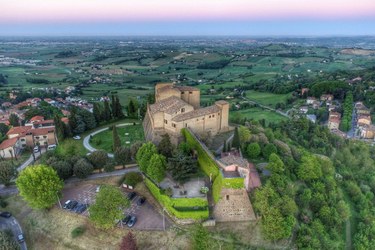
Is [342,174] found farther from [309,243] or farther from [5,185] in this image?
[5,185]

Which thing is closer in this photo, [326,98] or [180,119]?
[180,119]

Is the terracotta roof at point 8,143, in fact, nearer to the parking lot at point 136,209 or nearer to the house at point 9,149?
the house at point 9,149

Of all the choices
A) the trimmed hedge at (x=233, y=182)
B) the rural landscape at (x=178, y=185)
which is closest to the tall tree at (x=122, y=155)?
the rural landscape at (x=178, y=185)

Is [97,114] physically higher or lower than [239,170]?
lower

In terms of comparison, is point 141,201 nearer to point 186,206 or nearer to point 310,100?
point 186,206

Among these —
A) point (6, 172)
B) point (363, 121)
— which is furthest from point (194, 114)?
point (363, 121)

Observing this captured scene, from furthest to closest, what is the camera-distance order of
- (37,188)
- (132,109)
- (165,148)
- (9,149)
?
(132,109)
(9,149)
(165,148)
(37,188)
